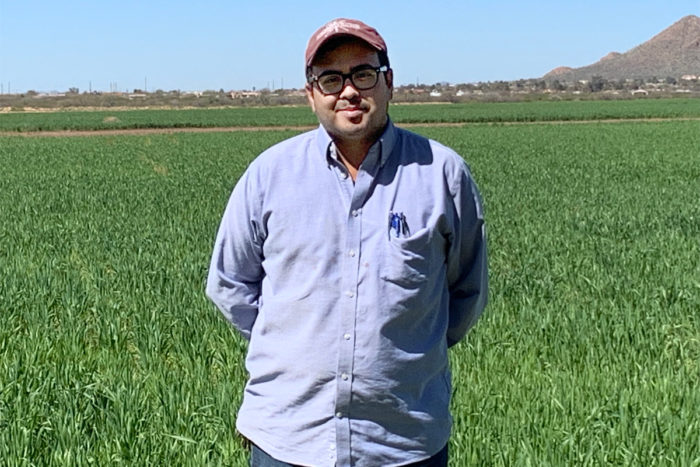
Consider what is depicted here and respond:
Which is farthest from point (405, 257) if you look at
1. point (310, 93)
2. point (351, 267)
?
point (310, 93)

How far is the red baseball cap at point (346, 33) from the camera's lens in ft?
7.06

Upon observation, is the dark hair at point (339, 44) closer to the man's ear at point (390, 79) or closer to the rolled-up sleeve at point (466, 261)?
the man's ear at point (390, 79)

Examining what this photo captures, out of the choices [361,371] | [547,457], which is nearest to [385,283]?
[361,371]

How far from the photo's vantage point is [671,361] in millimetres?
5488

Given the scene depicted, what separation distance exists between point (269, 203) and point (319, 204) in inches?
5.8

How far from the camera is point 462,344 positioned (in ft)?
18.9

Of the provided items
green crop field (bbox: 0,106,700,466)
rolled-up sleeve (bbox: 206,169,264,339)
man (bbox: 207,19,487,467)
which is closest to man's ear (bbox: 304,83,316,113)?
man (bbox: 207,19,487,467)

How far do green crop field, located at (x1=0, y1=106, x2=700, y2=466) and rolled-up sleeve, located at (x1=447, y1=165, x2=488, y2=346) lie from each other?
1.23 metres

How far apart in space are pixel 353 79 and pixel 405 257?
49cm

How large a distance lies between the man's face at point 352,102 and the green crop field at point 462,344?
1.87 metres

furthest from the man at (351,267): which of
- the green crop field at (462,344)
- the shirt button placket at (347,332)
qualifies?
the green crop field at (462,344)

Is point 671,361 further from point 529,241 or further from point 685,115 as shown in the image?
point 685,115

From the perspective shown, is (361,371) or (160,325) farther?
(160,325)

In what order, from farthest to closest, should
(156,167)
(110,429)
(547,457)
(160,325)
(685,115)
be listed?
(685,115) < (156,167) < (160,325) < (110,429) < (547,457)
